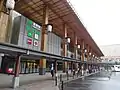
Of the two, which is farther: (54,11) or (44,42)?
(54,11)

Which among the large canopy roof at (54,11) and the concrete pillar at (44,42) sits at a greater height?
the large canopy roof at (54,11)

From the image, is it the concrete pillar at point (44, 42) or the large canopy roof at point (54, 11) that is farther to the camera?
the large canopy roof at point (54, 11)

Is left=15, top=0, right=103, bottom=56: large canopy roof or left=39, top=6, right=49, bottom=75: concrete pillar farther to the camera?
left=15, top=0, right=103, bottom=56: large canopy roof

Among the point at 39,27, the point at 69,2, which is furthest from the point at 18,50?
the point at 39,27

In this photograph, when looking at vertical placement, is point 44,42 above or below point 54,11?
below

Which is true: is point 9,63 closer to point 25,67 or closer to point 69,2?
point 25,67

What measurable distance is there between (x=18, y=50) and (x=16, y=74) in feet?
6.84

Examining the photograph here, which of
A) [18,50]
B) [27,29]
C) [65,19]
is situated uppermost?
[65,19]

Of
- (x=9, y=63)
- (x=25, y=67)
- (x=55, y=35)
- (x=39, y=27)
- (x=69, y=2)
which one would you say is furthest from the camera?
(x=55, y=35)

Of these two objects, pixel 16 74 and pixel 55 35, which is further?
pixel 55 35

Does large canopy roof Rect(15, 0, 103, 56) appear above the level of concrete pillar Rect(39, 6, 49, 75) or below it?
above

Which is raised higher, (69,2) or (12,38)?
(69,2)

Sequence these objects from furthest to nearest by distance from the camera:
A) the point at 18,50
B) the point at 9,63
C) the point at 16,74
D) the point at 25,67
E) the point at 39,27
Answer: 1. the point at 39,27
2. the point at 25,67
3. the point at 9,63
4. the point at 16,74
5. the point at 18,50

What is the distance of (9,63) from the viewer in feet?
80.5
